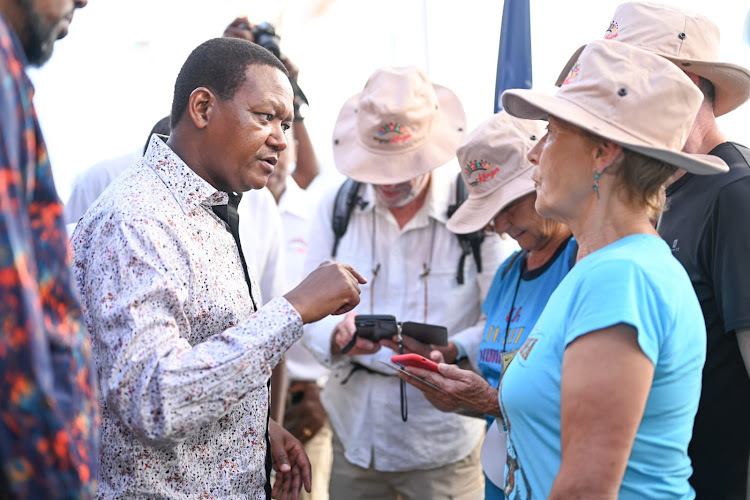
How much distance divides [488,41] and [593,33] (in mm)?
714

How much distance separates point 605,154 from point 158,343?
1088 millimetres

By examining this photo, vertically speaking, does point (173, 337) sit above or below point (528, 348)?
above

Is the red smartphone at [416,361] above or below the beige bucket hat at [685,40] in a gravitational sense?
below

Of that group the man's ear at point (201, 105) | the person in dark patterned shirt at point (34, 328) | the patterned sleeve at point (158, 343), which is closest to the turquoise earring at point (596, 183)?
the patterned sleeve at point (158, 343)

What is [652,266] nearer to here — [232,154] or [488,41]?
[232,154]

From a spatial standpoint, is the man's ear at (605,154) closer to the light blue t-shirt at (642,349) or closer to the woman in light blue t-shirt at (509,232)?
the light blue t-shirt at (642,349)

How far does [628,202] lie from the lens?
1.57 m

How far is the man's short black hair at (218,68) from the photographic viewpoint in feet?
6.03

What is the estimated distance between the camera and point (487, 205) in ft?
8.72

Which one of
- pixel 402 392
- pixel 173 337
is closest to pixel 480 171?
pixel 402 392

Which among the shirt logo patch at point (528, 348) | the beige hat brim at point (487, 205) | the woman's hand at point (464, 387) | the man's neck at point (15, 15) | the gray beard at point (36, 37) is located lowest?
the woman's hand at point (464, 387)

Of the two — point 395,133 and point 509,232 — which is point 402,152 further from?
point 509,232

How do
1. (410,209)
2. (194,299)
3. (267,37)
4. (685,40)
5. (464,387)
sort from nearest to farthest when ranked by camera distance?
(194,299)
(685,40)
(464,387)
(410,209)
(267,37)

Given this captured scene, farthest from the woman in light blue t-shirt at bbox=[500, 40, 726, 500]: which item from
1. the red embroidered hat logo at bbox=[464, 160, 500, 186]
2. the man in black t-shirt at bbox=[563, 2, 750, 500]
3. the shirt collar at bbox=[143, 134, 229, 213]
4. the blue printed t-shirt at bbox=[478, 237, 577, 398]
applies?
the red embroidered hat logo at bbox=[464, 160, 500, 186]
